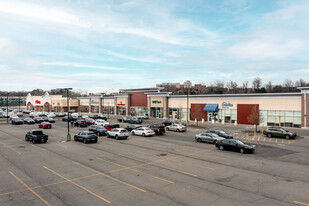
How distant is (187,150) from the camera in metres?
25.8

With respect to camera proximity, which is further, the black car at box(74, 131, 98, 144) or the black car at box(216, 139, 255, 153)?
the black car at box(74, 131, 98, 144)

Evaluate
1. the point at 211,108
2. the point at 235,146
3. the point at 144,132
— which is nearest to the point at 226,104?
the point at 211,108

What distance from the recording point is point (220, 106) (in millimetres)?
56219

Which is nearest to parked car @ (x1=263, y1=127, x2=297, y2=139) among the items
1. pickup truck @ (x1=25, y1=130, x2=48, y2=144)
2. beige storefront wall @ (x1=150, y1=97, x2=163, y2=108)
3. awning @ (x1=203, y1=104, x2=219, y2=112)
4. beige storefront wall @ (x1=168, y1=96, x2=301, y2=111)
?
beige storefront wall @ (x1=168, y1=96, x2=301, y2=111)

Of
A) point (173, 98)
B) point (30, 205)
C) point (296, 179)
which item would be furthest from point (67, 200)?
point (173, 98)

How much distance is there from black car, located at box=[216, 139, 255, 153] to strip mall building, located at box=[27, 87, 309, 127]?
21.4 m

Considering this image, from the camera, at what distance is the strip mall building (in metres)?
45.8

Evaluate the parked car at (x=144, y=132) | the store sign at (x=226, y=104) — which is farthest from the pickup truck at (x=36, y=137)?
the store sign at (x=226, y=104)

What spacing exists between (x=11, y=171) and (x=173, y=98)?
5220 centimetres

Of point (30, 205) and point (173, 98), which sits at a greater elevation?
point (173, 98)

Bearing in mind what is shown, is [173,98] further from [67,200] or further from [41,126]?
[67,200]

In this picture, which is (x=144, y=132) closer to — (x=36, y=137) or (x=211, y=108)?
(x=36, y=137)

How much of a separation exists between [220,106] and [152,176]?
Answer: 4333 centimetres

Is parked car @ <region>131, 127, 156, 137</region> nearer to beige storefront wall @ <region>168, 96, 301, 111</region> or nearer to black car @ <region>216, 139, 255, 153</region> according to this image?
black car @ <region>216, 139, 255, 153</region>
